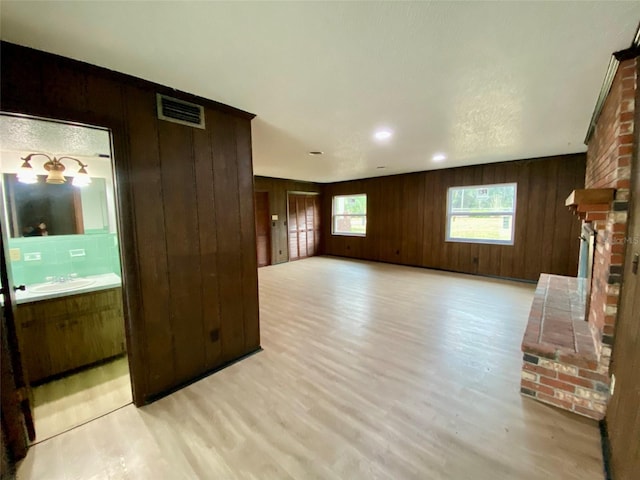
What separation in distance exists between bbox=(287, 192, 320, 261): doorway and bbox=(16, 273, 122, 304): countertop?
4.93 m

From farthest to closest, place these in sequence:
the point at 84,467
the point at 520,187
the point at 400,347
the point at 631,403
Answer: the point at 520,187 < the point at 400,347 < the point at 84,467 < the point at 631,403

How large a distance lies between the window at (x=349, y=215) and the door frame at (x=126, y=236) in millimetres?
6104

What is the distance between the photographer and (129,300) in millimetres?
1850

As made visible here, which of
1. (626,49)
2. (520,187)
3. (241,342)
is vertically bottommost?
(241,342)

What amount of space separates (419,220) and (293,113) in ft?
→ 15.2

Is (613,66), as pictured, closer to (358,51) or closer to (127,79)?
(358,51)

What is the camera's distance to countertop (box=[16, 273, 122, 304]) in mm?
A: 2070

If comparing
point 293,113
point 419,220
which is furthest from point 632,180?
point 419,220

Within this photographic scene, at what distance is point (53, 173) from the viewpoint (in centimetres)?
233

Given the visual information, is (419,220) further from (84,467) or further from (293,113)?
(84,467)

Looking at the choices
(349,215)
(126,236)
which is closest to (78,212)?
(126,236)

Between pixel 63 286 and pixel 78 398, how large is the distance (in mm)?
984

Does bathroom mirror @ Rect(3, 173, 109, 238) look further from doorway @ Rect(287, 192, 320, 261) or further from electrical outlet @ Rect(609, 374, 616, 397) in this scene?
doorway @ Rect(287, 192, 320, 261)

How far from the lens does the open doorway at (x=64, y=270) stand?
1999 millimetres
